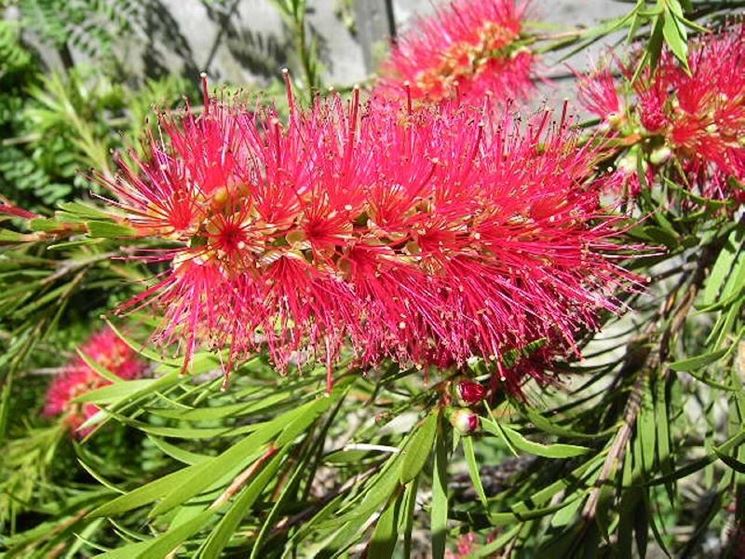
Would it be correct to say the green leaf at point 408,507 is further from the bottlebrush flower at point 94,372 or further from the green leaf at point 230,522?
the bottlebrush flower at point 94,372

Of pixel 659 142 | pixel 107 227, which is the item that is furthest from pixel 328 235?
pixel 659 142

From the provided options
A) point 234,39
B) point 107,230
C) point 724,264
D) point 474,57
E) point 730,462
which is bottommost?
point 730,462

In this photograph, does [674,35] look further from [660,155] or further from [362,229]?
[362,229]

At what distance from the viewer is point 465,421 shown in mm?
574

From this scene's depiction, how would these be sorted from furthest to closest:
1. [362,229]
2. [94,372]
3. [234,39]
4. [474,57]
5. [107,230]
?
[234,39] < [94,372] < [474,57] < [362,229] < [107,230]

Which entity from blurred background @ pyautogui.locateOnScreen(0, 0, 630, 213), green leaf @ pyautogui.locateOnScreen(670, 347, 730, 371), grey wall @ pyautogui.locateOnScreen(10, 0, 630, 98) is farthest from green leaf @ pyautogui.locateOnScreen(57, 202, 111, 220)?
grey wall @ pyautogui.locateOnScreen(10, 0, 630, 98)

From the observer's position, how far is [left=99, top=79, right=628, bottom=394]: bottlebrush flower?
566mm

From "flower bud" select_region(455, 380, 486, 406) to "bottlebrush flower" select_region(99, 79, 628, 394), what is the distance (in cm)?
3

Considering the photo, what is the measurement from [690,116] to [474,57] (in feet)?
1.24

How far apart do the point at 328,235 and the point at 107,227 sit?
0.17m

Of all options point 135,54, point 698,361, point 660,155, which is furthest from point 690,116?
point 135,54

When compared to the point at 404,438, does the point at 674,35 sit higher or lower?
higher

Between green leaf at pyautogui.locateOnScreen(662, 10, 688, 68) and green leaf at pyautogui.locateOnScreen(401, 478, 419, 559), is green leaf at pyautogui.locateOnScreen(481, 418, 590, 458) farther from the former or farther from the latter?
green leaf at pyautogui.locateOnScreen(662, 10, 688, 68)

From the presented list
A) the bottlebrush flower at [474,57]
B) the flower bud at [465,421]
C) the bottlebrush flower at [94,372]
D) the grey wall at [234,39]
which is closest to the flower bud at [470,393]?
the flower bud at [465,421]
